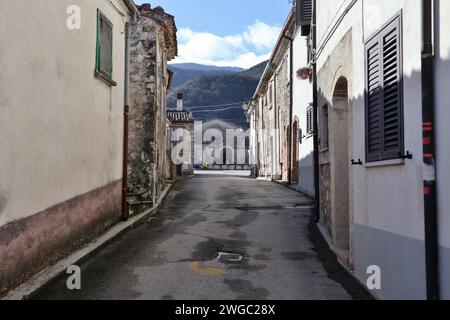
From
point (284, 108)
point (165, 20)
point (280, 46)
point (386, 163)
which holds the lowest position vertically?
point (386, 163)

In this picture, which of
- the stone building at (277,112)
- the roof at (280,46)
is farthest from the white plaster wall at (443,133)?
the stone building at (277,112)

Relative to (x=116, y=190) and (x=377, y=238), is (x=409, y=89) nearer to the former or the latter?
(x=377, y=238)

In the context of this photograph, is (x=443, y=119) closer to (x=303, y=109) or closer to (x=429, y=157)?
(x=429, y=157)

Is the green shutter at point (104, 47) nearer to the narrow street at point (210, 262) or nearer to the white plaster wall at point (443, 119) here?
the narrow street at point (210, 262)

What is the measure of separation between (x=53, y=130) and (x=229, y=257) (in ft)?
9.81

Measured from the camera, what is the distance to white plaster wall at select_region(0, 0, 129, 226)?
4477mm

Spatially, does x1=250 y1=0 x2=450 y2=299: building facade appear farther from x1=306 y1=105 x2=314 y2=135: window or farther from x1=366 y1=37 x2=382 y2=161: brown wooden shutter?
x1=306 y1=105 x2=314 y2=135: window

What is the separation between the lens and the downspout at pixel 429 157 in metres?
3.44

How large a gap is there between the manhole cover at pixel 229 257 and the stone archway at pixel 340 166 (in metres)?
1.52

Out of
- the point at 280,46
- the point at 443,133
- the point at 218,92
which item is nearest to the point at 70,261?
the point at 443,133

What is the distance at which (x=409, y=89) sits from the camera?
13.0ft

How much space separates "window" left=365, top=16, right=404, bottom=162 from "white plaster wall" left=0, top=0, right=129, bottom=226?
3.67 m

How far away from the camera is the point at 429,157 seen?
3.46m
